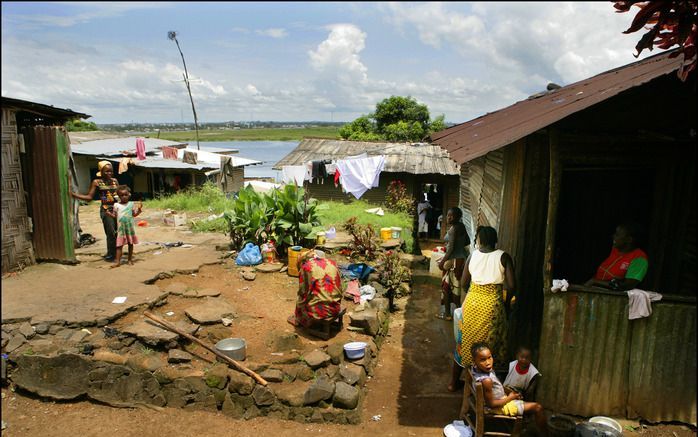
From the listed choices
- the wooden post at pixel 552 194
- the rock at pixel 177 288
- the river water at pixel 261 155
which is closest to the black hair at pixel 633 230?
the wooden post at pixel 552 194

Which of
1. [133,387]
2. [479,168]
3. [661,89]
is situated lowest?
[133,387]

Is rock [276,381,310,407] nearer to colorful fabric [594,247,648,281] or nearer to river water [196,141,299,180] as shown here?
colorful fabric [594,247,648,281]

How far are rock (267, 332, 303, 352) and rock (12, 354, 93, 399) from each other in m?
2.10

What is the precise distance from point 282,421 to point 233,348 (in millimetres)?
1058

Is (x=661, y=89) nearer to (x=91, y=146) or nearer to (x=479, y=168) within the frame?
(x=479, y=168)

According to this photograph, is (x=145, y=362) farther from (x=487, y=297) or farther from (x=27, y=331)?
(x=487, y=297)

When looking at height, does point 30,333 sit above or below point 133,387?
above

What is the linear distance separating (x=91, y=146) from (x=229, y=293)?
18.4m

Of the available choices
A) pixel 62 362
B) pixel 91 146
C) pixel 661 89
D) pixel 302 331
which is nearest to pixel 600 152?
pixel 661 89

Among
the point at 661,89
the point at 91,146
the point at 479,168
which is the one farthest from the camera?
the point at 91,146

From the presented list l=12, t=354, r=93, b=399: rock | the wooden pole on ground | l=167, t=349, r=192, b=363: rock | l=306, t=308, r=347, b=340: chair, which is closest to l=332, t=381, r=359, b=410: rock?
the wooden pole on ground

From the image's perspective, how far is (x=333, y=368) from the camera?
534 centimetres

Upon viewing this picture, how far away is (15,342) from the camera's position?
210 inches

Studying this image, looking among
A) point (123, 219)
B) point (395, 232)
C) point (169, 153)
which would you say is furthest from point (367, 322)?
point (169, 153)
